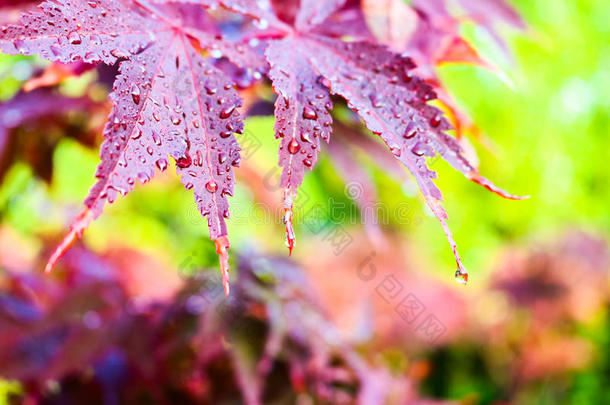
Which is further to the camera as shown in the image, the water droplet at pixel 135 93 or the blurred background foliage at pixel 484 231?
the blurred background foliage at pixel 484 231

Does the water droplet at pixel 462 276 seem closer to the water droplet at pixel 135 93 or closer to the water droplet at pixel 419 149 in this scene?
the water droplet at pixel 419 149

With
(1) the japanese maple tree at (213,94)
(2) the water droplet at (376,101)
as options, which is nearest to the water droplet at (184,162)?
(1) the japanese maple tree at (213,94)

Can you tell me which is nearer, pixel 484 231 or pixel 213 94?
pixel 213 94

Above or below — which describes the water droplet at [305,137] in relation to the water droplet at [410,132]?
below

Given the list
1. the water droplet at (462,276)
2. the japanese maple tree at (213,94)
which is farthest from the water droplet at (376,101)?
the water droplet at (462,276)

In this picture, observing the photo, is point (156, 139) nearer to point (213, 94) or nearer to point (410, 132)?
point (213, 94)

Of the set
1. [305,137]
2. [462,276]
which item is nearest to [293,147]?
[305,137]

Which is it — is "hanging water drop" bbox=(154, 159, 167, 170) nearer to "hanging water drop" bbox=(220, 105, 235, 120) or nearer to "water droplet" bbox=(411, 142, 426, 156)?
"hanging water drop" bbox=(220, 105, 235, 120)
